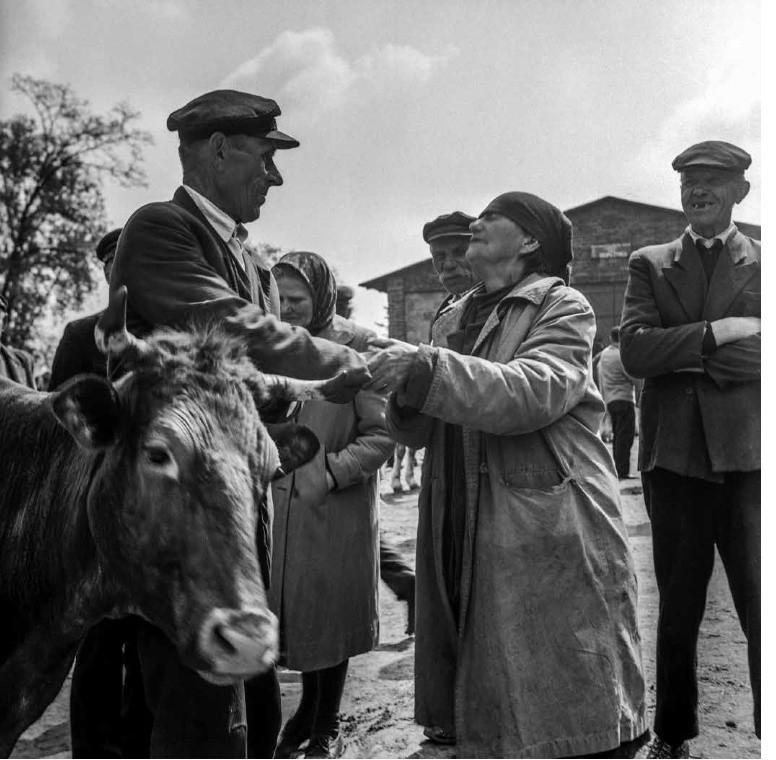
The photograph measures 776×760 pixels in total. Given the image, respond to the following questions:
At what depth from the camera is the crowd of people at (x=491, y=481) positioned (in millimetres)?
2291

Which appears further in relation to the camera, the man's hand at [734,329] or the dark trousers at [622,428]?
the dark trousers at [622,428]

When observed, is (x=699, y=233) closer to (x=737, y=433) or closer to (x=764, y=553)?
(x=737, y=433)

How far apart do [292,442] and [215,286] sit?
0.49 meters

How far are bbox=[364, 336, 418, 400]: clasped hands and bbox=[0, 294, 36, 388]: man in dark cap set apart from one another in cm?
171

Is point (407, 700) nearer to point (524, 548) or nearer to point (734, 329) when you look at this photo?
point (524, 548)

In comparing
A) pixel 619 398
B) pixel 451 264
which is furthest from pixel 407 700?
pixel 619 398

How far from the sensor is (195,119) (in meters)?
2.46

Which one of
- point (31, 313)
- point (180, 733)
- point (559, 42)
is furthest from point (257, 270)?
point (31, 313)

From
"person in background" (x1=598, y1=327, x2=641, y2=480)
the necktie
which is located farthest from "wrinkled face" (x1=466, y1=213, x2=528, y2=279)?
"person in background" (x1=598, y1=327, x2=641, y2=480)

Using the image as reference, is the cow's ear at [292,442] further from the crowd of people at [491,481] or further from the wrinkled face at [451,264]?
the wrinkled face at [451,264]

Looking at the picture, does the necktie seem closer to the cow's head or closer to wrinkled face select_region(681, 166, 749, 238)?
wrinkled face select_region(681, 166, 749, 238)

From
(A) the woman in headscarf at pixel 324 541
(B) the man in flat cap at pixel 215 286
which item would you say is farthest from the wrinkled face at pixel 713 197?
(B) the man in flat cap at pixel 215 286

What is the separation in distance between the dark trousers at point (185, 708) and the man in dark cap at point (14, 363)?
1.64 meters

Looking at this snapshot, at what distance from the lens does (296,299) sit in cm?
364
